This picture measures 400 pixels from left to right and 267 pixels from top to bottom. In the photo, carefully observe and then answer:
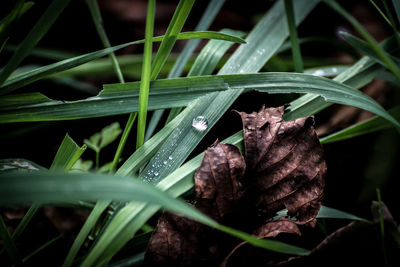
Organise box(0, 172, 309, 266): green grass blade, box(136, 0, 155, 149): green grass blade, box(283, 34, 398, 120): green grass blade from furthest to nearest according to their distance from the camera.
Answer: box(283, 34, 398, 120): green grass blade < box(136, 0, 155, 149): green grass blade < box(0, 172, 309, 266): green grass blade

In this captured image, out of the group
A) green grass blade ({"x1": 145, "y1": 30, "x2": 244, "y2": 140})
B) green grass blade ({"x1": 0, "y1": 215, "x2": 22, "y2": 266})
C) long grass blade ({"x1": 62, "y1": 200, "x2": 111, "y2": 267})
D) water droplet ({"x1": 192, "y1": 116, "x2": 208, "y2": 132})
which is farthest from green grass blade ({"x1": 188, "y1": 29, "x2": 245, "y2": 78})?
green grass blade ({"x1": 0, "y1": 215, "x2": 22, "y2": 266})

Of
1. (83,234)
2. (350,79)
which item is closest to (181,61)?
(350,79)

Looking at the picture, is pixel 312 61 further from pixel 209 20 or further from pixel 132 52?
pixel 132 52

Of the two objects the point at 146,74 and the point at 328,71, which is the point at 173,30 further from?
the point at 328,71

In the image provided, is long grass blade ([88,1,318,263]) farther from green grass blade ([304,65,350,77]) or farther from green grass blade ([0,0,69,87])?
green grass blade ([0,0,69,87])

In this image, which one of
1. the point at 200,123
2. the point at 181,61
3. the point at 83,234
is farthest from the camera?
the point at 181,61

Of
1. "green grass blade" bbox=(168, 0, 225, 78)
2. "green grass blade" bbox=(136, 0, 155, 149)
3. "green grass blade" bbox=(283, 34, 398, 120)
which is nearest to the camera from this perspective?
"green grass blade" bbox=(136, 0, 155, 149)

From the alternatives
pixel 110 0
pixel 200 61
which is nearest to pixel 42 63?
pixel 110 0
